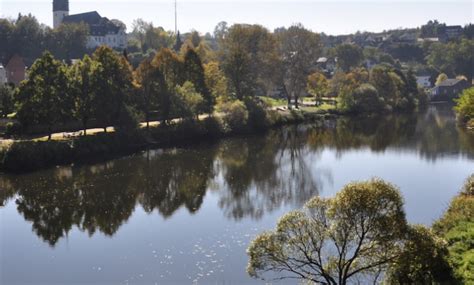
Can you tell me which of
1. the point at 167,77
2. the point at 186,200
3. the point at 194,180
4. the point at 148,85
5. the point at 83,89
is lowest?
the point at 186,200

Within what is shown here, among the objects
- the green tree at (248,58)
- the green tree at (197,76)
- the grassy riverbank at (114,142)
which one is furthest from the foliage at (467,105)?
the green tree at (197,76)

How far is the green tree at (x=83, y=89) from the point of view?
44688mm

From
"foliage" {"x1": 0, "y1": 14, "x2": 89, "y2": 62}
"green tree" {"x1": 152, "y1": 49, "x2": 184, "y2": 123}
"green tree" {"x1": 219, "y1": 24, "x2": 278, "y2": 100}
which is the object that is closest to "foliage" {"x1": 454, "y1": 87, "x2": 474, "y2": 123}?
"green tree" {"x1": 219, "y1": 24, "x2": 278, "y2": 100}

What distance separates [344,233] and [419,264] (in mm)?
→ 2192

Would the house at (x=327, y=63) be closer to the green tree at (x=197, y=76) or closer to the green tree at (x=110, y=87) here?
the green tree at (x=197, y=76)

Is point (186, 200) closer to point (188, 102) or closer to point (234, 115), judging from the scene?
point (188, 102)

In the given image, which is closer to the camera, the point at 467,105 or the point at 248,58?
the point at 467,105

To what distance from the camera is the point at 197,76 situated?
187 feet

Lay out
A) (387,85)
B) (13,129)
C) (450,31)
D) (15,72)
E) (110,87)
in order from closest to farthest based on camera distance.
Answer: (13,129)
(110,87)
(15,72)
(387,85)
(450,31)

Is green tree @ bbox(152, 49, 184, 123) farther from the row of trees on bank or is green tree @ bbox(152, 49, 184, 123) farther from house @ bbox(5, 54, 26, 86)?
house @ bbox(5, 54, 26, 86)

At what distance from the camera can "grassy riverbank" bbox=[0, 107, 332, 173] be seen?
3944cm

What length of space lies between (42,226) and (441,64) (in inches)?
4400

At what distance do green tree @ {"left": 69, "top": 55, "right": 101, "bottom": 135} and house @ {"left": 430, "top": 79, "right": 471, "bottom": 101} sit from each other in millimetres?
71957

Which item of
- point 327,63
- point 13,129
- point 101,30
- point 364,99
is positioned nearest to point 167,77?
point 13,129
